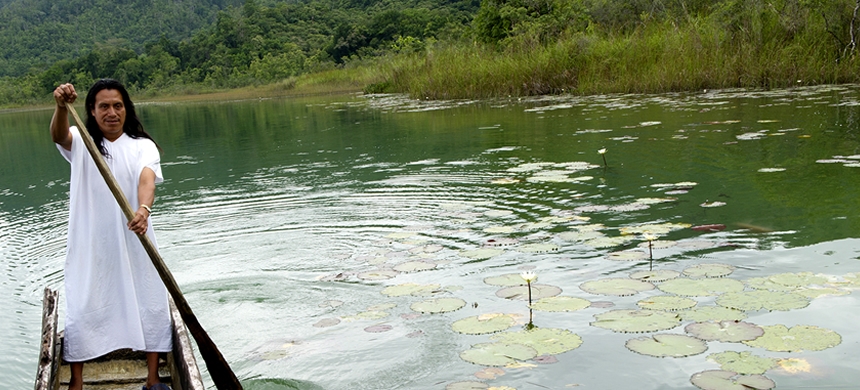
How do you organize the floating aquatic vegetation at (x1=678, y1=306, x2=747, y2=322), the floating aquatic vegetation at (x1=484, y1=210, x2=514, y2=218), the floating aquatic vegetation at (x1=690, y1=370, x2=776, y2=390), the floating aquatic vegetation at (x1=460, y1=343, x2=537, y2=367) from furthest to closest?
the floating aquatic vegetation at (x1=484, y1=210, x2=514, y2=218), the floating aquatic vegetation at (x1=678, y1=306, x2=747, y2=322), the floating aquatic vegetation at (x1=460, y1=343, x2=537, y2=367), the floating aquatic vegetation at (x1=690, y1=370, x2=776, y2=390)

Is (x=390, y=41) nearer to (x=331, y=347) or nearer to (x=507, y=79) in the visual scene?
(x=507, y=79)

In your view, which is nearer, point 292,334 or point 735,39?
point 292,334

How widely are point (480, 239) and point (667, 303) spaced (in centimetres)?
175

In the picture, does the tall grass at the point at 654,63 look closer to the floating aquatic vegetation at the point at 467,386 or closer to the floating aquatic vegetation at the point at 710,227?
the floating aquatic vegetation at the point at 710,227

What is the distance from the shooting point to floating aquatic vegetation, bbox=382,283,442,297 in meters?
4.04

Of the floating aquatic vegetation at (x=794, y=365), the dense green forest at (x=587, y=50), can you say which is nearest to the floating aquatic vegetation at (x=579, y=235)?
the floating aquatic vegetation at (x=794, y=365)

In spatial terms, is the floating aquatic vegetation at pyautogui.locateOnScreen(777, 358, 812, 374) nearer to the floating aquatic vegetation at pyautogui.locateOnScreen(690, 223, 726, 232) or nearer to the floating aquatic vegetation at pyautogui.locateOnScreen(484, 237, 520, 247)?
the floating aquatic vegetation at pyautogui.locateOnScreen(690, 223, 726, 232)

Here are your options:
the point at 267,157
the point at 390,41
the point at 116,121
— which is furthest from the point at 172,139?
the point at 390,41

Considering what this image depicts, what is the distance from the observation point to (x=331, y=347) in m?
3.45

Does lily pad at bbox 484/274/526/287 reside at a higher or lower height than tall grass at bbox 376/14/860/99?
lower

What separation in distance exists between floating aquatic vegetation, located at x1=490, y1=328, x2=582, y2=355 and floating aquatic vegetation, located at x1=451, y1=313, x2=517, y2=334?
0.07 m

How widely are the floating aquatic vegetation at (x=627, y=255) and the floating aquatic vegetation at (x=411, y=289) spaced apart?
3.41ft

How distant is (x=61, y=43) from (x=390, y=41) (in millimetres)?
57113

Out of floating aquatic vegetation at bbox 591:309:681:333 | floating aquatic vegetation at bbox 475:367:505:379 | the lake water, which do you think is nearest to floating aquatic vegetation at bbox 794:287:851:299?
the lake water
